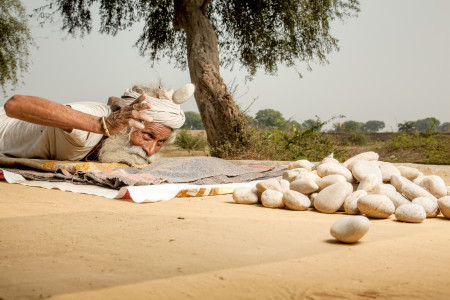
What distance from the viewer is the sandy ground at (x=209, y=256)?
1.23 meters

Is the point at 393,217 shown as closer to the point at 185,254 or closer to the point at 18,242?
the point at 185,254

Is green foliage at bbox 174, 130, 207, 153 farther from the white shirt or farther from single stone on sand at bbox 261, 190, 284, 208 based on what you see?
single stone on sand at bbox 261, 190, 284, 208

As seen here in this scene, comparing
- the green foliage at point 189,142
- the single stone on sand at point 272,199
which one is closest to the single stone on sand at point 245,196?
the single stone on sand at point 272,199

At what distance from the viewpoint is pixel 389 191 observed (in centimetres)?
303

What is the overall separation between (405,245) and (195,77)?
22.1 ft

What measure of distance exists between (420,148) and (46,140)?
8.18m

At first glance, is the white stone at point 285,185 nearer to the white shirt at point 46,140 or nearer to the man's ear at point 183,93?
the man's ear at point 183,93

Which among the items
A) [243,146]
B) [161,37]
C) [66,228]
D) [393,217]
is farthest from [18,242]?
[161,37]

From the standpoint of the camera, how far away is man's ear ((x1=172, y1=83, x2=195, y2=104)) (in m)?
5.10

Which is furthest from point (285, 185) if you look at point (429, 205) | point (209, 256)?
point (209, 256)

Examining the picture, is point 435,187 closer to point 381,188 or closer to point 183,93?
point 381,188

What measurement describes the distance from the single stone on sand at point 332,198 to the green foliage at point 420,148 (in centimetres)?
625

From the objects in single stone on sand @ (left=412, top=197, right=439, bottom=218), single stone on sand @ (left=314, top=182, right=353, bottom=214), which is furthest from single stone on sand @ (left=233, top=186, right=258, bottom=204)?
single stone on sand @ (left=412, top=197, right=439, bottom=218)

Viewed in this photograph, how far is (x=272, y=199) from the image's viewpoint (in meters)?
3.13
